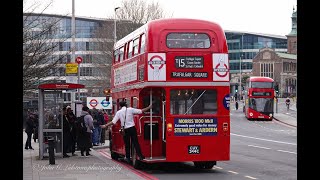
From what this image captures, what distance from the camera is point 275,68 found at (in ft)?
554

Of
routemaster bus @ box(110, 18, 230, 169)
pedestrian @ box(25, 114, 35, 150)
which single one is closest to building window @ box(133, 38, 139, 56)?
routemaster bus @ box(110, 18, 230, 169)

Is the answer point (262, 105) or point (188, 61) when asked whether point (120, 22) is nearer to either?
point (262, 105)

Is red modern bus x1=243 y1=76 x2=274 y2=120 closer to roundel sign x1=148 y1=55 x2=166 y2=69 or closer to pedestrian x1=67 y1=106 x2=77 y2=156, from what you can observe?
pedestrian x1=67 y1=106 x2=77 y2=156

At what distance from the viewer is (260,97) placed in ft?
227

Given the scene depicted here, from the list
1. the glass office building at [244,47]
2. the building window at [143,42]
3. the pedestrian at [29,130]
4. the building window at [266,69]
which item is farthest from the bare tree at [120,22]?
the building window at [266,69]

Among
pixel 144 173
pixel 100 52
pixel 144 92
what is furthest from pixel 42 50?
pixel 100 52

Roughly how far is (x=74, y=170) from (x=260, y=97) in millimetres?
50953

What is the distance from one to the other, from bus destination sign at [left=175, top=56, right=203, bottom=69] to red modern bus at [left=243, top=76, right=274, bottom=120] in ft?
159

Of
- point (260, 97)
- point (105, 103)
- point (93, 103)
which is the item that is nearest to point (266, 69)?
point (260, 97)

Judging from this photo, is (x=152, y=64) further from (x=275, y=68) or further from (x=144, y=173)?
(x=275, y=68)

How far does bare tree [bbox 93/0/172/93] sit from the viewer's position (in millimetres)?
67500

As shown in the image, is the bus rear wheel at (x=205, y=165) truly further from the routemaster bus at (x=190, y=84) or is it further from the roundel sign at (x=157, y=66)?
the roundel sign at (x=157, y=66)

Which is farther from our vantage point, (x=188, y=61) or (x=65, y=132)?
(x=65, y=132)
